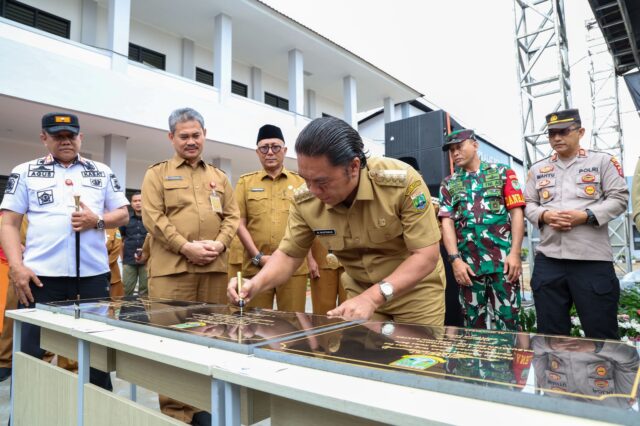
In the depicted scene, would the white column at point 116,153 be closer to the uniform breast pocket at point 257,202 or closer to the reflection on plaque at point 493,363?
the uniform breast pocket at point 257,202

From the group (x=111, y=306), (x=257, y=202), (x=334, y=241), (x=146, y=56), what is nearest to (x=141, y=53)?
(x=146, y=56)

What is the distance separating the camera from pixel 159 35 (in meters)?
9.54

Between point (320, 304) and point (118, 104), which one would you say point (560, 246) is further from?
point (118, 104)

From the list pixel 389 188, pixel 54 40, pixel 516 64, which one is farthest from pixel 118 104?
pixel 389 188

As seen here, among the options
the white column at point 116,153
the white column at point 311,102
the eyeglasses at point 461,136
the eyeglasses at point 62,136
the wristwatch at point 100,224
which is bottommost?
the wristwatch at point 100,224

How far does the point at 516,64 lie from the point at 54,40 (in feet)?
21.2

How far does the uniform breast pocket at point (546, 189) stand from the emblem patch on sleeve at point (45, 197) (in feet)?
9.57

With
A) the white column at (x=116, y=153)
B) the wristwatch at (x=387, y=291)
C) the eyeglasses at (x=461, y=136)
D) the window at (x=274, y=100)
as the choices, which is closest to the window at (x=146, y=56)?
the white column at (x=116, y=153)

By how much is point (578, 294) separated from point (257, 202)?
2.17 meters

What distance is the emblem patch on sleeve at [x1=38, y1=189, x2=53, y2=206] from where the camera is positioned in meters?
2.32

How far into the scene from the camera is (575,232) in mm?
2426

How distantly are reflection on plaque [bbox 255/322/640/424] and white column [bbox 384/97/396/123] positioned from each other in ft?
43.7

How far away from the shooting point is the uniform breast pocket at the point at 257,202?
3.18 meters

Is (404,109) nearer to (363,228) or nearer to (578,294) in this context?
(578,294)
